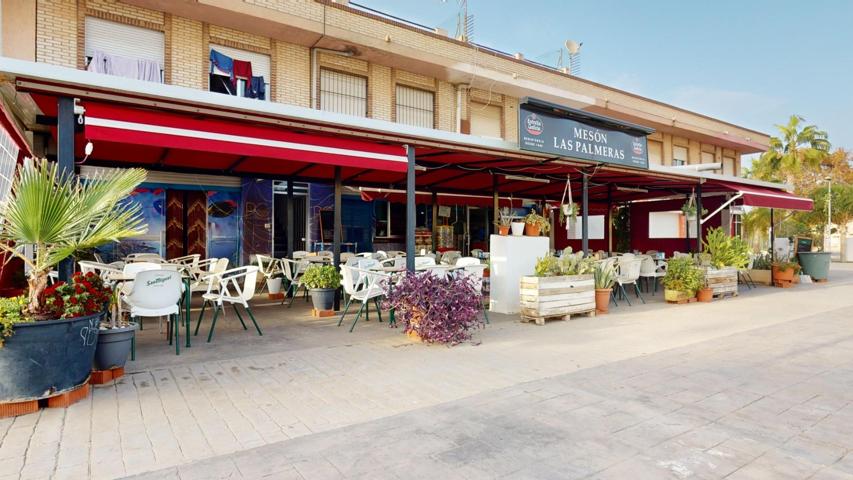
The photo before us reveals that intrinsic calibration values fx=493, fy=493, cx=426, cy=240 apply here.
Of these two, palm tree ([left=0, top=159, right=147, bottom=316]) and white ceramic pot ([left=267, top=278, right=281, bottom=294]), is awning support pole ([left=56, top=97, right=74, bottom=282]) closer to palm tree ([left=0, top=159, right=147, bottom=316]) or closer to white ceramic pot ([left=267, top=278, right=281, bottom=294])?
palm tree ([left=0, top=159, right=147, bottom=316])

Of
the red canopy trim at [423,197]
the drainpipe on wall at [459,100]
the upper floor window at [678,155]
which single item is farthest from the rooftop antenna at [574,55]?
the red canopy trim at [423,197]

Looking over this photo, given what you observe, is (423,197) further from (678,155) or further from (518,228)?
(678,155)

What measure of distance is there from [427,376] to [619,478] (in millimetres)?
2106

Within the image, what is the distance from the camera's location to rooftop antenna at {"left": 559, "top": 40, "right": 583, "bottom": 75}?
19.3m

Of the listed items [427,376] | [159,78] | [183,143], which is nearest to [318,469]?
[427,376]

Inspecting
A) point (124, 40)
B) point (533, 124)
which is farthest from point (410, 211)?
point (124, 40)

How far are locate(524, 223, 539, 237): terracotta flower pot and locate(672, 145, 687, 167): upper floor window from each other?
52.9ft

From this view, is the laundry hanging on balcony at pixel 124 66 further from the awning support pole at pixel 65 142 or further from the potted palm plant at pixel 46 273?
the potted palm plant at pixel 46 273

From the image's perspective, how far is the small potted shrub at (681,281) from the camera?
9195 mm

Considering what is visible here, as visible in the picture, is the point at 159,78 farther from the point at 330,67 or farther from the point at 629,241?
the point at 629,241

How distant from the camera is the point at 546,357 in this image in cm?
510

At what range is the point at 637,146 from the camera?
30.6 ft

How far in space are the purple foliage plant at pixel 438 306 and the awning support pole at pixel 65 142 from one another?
3.26 metres

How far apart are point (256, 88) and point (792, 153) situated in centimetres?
3606
